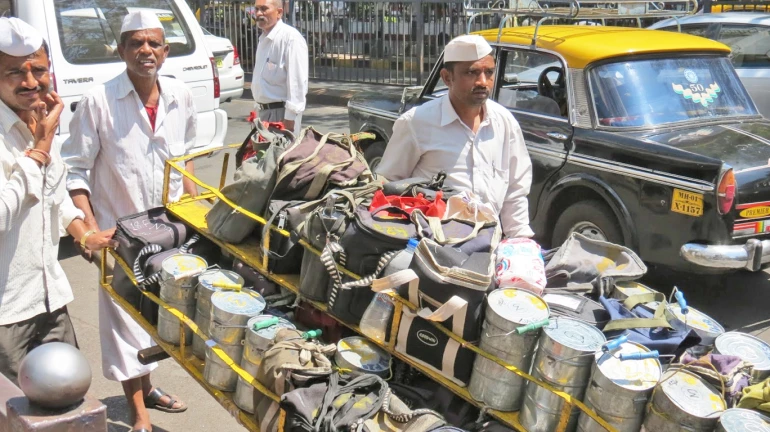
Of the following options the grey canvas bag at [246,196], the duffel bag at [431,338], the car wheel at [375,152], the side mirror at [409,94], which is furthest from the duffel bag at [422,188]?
the car wheel at [375,152]

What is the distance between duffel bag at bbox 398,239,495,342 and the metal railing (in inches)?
497

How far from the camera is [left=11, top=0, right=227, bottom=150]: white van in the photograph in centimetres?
666

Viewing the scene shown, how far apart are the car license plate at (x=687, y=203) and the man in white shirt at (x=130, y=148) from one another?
3.14 meters

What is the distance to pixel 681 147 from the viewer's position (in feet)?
18.0

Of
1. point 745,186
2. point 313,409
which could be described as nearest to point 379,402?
point 313,409

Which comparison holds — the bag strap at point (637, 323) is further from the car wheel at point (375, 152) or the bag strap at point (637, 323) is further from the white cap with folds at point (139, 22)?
the car wheel at point (375, 152)

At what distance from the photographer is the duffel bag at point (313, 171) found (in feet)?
11.4

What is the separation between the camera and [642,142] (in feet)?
18.5

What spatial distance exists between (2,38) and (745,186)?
14.3 ft

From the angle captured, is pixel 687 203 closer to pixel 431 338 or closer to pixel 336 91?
pixel 431 338

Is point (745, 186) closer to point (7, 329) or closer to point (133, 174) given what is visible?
point (133, 174)

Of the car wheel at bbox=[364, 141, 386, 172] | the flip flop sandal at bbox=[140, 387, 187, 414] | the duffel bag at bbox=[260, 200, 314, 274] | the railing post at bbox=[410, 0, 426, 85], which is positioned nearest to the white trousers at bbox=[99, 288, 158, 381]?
the flip flop sandal at bbox=[140, 387, 187, 414]

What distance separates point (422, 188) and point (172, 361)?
261cm

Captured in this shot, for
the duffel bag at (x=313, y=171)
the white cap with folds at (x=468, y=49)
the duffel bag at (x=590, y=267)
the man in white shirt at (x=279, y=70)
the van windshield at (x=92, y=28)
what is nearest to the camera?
the duffel bag at (x=590, y=267)
